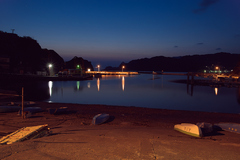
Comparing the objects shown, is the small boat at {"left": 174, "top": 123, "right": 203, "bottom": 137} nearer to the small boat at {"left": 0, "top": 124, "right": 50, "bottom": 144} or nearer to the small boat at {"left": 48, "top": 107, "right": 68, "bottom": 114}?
the small boat at {"left": 0, "top": 124, "right": 50, "bottom": 144}

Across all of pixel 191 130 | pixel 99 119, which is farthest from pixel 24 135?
pixel 191 130

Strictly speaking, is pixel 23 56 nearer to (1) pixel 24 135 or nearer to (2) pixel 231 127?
(1) pixel 24 135

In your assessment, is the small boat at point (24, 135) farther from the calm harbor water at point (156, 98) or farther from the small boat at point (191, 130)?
the calm harbor water at point (156, 98)

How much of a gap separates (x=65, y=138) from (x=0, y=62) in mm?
50284

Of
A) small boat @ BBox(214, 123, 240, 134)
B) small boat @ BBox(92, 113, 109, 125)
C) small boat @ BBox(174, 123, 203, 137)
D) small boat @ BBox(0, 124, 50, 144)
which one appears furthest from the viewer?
small boat @ BBox(92, 113, 109, 125)

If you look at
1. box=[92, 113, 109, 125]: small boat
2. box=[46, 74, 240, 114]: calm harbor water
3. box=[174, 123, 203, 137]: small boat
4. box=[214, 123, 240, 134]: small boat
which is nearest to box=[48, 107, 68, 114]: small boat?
box=[92, 113, 109, 125]: small boat

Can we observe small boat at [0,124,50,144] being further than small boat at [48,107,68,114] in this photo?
No

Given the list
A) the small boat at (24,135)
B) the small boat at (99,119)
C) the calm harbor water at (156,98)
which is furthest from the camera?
the calm harbor water at (156,98)

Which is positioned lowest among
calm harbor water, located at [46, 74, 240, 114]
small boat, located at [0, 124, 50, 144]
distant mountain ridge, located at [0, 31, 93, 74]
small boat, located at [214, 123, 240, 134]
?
calm harbor water, located at [46, 74, 240, 114]

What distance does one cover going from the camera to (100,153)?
4.74 metres

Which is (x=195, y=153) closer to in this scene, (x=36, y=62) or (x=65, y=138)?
(x=65, y=138)

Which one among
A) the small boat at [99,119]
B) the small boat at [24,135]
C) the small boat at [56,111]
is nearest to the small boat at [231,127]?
the small boat at [99,119]

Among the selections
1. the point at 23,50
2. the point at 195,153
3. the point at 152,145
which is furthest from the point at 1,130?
the point at 23,50

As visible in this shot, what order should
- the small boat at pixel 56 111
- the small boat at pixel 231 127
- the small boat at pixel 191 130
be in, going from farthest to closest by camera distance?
the small boat at pixel 56 111 → the small boat at pixel 231 127 → the small boat at pixel 191 130
